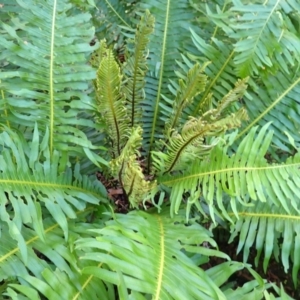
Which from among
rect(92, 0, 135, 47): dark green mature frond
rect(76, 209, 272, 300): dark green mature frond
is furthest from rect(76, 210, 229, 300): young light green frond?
rect(92, 0, 135, 47): dark green mature frond

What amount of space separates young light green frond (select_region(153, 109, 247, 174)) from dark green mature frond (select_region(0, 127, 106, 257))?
0.19 meters

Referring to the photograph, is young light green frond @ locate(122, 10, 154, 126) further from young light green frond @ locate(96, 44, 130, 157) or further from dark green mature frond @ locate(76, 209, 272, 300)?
dark green mature frond @ locate(76, 209, 272, 300)

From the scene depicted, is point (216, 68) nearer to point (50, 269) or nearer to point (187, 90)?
point (187, 90)

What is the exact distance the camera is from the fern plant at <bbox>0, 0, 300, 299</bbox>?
84 cm

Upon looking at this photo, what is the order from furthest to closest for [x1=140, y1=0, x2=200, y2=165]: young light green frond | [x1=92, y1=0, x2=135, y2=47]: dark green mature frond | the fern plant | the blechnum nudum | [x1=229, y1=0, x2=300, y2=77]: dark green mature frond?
[x1=92, y1=0, x2=135, y2=47]: dark green mature frond → [x1=140, y1=0, x2=200, y2=165]: young light green frond → [x1=229, y1=0, x2=300, y2=77]: dark green mature frond → the blechnum nudum → the fern plant

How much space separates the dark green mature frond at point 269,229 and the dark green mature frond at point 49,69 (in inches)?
16.1

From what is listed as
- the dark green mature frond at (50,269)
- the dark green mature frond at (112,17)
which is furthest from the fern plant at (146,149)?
the dark green mature frond at (112,17)

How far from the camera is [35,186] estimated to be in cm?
93

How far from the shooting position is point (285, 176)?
92cm

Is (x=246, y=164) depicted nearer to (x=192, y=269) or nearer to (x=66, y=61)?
(x=192, y=269)

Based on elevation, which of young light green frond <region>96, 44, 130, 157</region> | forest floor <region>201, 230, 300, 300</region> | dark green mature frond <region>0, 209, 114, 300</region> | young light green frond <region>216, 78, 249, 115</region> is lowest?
forest floor <region>201, 230, 300, 300</region>

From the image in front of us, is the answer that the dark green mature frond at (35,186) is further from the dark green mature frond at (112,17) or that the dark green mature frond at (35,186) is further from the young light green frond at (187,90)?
the dark green mature frond at (112,17)

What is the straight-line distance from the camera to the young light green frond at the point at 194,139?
93 centimetres

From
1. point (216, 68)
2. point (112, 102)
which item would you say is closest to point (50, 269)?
point (112, 102)
